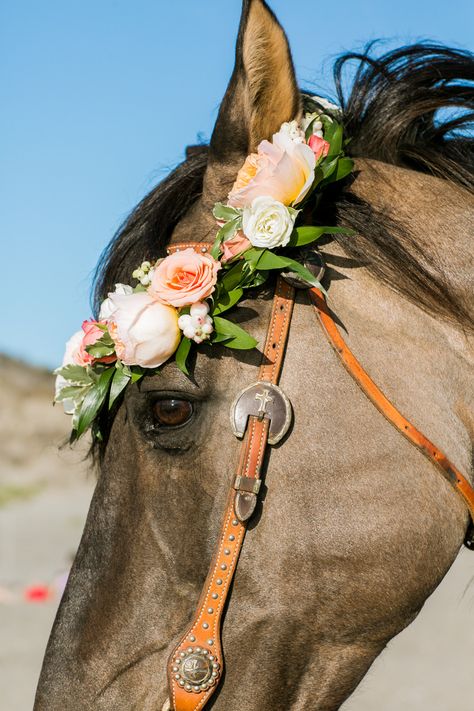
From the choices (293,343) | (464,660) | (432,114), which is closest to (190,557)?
(293,343)

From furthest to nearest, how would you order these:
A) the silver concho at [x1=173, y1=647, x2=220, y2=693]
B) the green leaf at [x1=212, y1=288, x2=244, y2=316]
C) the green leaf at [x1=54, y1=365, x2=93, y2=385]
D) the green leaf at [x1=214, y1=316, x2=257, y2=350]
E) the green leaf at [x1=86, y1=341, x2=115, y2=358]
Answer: the green leaf at [x1=54, y1=365, x2=93, y2=385] → the green leaf at [x1=86, y1=341, x2=115, y2=358] → the green leaf at [x1=212, y1=288, x2=244, y2=316] → the green leaf at [x1=214, y1=316, x2=257, y2=350] → the silver concho at [x1=173, y1=647, x2=220, y2=693]

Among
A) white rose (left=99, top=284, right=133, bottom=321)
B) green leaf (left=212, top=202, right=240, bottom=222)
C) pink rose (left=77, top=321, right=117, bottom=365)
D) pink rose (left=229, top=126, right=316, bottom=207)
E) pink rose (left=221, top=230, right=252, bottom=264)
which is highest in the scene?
pink rose (left=229, top=126, right=316, bottom=207)

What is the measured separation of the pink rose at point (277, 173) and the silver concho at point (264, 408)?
1.87 feet

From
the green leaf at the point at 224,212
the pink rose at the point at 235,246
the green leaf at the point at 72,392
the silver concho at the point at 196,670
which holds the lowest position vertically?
the silver concho at the point at 196,670

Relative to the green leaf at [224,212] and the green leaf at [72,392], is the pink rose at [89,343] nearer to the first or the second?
the green leaf at [72,392]

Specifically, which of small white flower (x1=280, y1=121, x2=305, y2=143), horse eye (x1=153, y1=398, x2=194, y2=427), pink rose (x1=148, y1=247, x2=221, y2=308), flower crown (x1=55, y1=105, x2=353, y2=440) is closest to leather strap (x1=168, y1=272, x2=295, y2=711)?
horse eye (x1=153, y1=398, x2=194, y2=427)

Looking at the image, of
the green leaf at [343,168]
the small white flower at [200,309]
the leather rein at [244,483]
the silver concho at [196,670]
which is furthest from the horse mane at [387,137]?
the silver concho at [196,670]

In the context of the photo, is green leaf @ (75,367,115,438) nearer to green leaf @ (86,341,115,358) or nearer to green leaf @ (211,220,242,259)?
green leaf @ (86,341,115,358)

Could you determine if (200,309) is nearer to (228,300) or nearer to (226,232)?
(228,300)

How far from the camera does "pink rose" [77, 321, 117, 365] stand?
2.61 metres

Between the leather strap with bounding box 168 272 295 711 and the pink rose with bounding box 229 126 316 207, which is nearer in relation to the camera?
the leather strap with bounding box 168 272 295 711

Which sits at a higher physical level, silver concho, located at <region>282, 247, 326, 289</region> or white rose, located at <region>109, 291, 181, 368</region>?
silver concho, located at <region>282, 247, 326, 289</region>

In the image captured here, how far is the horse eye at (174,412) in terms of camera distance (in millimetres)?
2396

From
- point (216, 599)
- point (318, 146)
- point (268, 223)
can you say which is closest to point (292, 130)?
point (318, 146)
